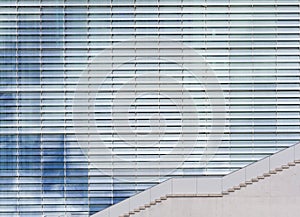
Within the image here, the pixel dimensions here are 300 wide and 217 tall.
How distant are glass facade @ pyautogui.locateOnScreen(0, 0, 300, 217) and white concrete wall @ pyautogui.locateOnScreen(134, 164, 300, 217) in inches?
256

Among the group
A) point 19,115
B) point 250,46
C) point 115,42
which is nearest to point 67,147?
point 19,115

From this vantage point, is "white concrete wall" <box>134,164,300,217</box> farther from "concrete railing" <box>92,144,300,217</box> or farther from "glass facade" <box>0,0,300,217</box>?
"glass facade" <box>0,0,300,217</box>

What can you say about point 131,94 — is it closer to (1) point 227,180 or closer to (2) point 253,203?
(1) point 227,180

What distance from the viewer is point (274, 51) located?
103 ft

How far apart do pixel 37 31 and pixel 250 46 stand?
8.39 metres

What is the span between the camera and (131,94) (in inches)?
1237

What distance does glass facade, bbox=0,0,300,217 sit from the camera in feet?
102

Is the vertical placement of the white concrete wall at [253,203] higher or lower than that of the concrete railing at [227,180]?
lower

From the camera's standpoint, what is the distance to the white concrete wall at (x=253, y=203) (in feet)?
80.3

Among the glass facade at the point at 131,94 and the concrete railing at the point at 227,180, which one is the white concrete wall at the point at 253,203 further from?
the glass facade at the point at 131,94

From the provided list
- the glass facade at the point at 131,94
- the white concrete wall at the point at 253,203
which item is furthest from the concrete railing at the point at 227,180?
the glass facade at the point at 131,94

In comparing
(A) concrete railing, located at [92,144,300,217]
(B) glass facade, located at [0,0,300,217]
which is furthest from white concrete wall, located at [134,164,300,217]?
(B) glass facade, located at [0,0,300,217]

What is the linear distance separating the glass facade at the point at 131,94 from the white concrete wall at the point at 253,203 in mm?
6514

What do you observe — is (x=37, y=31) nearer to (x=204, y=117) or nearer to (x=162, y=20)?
(x=162, y=20)
